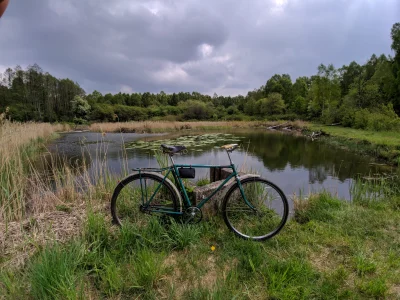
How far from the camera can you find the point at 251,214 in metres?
2.67

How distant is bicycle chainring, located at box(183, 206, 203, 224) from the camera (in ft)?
7.85

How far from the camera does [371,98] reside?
21.8 m

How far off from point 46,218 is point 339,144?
597 inches

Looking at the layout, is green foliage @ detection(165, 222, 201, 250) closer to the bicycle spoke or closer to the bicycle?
the bicycle

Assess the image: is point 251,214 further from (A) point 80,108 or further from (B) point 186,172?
(A) point 80,108

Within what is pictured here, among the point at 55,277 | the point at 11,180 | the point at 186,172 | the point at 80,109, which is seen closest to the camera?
the point at 55,277

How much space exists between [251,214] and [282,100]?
137 ft

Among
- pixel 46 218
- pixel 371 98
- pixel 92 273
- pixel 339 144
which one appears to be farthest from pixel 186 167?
pixel 371 98

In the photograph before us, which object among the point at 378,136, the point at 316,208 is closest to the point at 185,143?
the point at 316,208

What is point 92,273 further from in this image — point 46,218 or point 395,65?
point 395,65

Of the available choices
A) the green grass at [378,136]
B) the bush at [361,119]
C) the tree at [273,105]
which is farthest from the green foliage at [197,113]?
the green grass at [378,136]

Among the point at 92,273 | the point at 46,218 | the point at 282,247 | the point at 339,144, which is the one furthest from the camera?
the point at 339,144

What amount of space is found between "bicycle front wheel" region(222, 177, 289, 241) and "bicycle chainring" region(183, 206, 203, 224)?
0.94ft

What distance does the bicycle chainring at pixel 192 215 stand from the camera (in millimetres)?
2393
